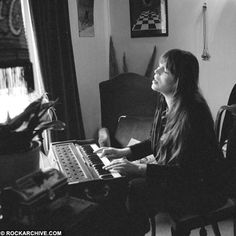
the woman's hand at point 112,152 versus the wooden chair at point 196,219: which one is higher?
the woman's hand at point 112,152

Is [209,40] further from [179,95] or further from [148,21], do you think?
[179,95]

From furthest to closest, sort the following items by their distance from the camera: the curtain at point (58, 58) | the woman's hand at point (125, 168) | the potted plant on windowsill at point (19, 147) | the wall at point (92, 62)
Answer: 1. the wall at point (92, 62)
2. the curtain at point (58, 58)
3. the woman's hand at point (125, 168)
4. the potted plant on windowsill at point (19, 147)

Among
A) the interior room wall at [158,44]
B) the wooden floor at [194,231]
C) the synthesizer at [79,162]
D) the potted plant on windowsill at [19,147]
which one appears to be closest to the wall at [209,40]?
the interior room wall at [158,44]

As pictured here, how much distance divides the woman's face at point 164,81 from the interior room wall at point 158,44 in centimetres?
141

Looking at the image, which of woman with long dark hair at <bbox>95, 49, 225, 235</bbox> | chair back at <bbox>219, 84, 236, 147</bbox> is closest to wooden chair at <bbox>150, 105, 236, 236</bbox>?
woman with long dark hair at <bbox>95, 49, 225, 235</bbox>

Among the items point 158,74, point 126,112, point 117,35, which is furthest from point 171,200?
point 117,35

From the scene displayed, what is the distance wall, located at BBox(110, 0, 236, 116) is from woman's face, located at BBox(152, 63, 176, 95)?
140 cm

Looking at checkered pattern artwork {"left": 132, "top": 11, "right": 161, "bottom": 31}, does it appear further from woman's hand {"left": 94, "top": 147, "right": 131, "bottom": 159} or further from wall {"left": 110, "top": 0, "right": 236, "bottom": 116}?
woman's hand {"left": 94, "top": 147, "right": 131, "bottom": 159}

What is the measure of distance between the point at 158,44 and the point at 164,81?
64.5 inches

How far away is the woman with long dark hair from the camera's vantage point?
179cm

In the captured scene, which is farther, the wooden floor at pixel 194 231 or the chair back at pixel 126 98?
the chair back at pixel 126 98

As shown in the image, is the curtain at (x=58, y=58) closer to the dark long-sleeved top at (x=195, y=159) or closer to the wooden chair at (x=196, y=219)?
the dark long-sleeved top at (x=195, y=159)

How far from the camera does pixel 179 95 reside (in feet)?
6.15

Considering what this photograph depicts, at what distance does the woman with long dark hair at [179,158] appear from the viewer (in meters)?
1.79
